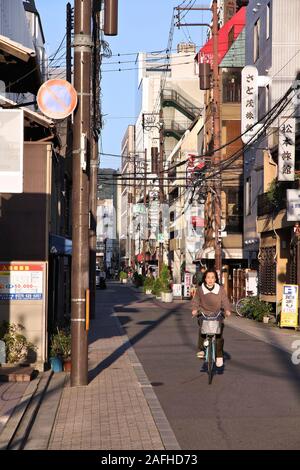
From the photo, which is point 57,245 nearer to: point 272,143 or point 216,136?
point 272,143

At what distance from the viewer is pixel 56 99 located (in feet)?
36.7

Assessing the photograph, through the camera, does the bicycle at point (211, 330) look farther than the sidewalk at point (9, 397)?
Yes

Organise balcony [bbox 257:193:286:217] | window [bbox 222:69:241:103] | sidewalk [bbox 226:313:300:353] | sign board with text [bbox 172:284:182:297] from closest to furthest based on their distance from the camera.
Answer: sidewalk [bbox 226:313:300:353]
balcony [bbox 257:193:286:217]
window [bbox 222:69:241:103]
sign board with text [bbox 172:284:182:297]

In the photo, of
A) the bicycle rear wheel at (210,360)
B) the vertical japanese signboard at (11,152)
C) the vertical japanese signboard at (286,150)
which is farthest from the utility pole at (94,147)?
the vertical japanese signboard at (11,152)

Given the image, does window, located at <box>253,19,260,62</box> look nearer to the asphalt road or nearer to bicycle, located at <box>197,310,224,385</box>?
the asphalt road

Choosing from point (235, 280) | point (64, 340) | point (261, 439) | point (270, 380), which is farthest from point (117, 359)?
point (235, 280)

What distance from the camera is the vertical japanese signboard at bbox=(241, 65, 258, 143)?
30094 mm

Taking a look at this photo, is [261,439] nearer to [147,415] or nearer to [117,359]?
[147,415]

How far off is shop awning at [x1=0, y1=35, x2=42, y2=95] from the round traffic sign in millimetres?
1862

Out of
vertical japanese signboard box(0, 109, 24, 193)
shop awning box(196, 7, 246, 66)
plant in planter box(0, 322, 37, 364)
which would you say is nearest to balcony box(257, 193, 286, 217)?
plant in planter box(0, 322, 37, 364)

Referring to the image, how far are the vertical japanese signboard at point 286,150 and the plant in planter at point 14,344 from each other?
14.0 m

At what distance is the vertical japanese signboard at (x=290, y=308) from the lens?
77.0 feet

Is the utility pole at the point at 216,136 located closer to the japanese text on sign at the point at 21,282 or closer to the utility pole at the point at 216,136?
the utility pole at the point at 216,136

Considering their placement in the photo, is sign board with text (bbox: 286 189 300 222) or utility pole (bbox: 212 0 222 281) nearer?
sign board with text (bbox: 286 189 300 222)
